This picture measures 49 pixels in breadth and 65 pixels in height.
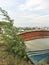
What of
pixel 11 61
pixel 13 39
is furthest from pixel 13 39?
pixel 11 61

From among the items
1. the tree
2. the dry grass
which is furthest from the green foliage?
the dry grass

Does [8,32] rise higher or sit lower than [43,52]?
higher

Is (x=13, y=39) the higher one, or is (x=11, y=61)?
(x=13, y=39)

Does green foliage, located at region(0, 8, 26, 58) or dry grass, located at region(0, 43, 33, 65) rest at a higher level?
green foliage, located at region(0, 8, 26, 58)

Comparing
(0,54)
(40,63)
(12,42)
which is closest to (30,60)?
(40,63)

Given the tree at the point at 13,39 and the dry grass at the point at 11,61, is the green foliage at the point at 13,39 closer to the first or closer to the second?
the tree at the point at 13,39

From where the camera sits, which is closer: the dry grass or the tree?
the dry grass

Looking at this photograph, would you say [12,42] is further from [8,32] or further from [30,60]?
[30,60]

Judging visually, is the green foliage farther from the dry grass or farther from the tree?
the dry grass

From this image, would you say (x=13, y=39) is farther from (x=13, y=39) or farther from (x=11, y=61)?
(x=11, y=61)

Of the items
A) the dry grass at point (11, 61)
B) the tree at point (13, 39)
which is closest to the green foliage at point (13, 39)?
the tree at point (13, 39)

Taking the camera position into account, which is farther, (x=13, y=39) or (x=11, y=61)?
(x=13, y=39)
